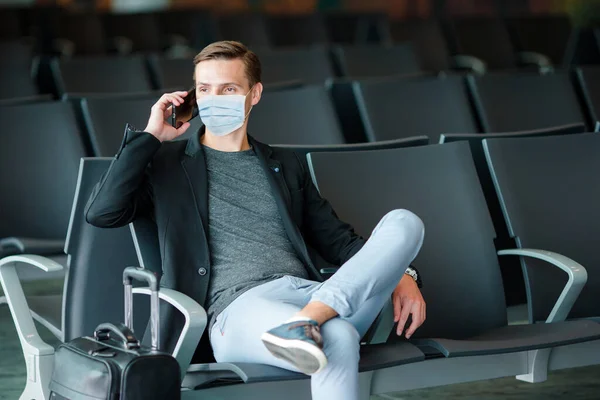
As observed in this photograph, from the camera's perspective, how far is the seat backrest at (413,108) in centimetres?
439

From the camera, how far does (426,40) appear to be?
334 inches

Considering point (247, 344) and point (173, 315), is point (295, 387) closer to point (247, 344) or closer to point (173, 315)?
point (247, 344)

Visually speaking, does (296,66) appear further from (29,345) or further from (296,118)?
(29,345)

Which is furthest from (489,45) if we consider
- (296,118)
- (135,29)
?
(296,118)

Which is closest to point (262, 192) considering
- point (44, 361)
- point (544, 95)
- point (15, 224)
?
point (44, 361)

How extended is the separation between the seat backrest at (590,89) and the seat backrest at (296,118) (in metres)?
1.49

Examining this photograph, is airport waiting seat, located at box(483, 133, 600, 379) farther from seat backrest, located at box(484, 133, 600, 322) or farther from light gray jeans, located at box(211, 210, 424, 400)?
light gray jeans, located at box(211, 210, 424, 400)

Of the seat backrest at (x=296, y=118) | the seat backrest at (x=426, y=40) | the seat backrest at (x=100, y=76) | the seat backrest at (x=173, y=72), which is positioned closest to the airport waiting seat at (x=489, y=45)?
the seat backrest at (x=426, y=40)

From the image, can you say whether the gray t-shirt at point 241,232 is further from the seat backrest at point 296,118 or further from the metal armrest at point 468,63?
the metal armrest at point 468,63

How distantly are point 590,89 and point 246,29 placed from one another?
415cm

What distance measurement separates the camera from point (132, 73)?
543 centimetres

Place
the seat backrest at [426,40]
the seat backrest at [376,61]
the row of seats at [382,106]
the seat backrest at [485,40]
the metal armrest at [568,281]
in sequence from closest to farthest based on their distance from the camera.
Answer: the metal armrest at [568,281], the row of seats at [382,106], the seat backrest at [376,61], the seat backrest at [426,40], the seat backrest at [485,40]

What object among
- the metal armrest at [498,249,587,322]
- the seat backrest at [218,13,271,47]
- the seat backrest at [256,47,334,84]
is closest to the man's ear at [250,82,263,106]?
the metal armrest at [498,249,587,322]

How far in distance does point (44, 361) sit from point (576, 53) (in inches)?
231
